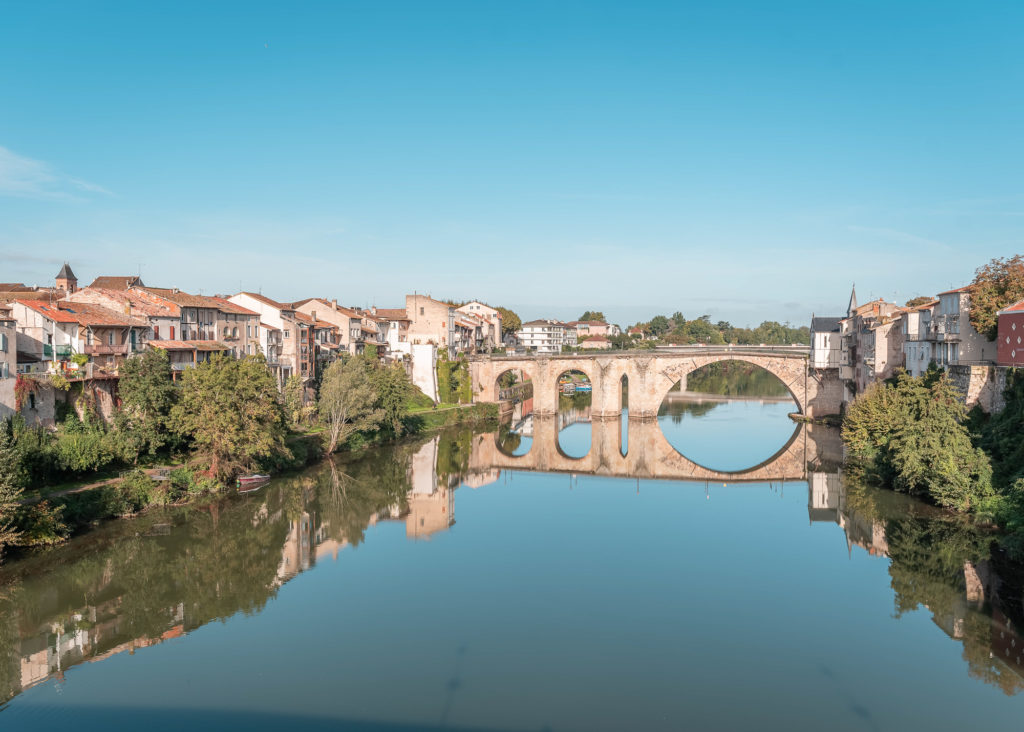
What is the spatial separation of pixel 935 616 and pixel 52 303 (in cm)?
3551

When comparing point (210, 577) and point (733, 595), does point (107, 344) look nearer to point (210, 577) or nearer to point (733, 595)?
point (210, 577)

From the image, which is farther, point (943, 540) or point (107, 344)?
point (107, 344)

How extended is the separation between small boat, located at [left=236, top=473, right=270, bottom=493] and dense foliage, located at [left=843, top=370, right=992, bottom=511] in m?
26.5

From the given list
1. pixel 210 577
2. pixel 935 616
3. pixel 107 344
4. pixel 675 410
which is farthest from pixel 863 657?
pixel 675 410

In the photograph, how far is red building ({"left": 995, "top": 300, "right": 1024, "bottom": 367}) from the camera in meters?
28.1

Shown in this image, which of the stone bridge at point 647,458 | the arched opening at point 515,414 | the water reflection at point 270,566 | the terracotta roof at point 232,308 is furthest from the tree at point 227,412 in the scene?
the arched opening at point 515,414

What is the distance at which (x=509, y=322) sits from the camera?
112 m

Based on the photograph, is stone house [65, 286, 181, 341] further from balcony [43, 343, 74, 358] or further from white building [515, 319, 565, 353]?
white building [515, 319, 565, 353]

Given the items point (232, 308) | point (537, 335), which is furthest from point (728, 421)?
point (537, 335)

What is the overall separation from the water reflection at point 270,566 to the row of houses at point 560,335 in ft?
255

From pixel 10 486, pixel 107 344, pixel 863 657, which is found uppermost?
pixel 107 344

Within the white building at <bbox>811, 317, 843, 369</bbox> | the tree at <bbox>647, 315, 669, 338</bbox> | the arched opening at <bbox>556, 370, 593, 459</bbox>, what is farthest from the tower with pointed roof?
the tree at <bbox>647, 315, 669, 338</bbox>

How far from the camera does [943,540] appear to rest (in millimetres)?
25219

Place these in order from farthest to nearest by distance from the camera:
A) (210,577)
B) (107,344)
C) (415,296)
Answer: (415,296), (107,344), (210,577)
